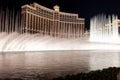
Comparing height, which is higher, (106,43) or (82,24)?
(82,24)

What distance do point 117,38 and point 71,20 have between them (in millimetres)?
23891

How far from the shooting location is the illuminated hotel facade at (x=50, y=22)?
2559 inches

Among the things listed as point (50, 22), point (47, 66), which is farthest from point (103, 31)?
point (47, 66)

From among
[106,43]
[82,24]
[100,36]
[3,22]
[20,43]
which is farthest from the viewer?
[82,24]

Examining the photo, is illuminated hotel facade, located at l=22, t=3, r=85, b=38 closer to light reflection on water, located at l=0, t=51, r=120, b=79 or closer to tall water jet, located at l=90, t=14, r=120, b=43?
tall water jet, located at l=90, t=14, r=120, b=43

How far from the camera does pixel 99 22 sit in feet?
226

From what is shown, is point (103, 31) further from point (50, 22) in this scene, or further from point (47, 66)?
point (47, 66)

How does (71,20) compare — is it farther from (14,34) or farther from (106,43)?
(14,34)

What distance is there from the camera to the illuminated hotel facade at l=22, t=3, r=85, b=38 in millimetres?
65000

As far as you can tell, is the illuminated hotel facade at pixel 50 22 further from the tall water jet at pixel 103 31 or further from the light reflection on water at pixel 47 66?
the light reflection on water at pixel 47 66

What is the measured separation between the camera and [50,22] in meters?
81.9

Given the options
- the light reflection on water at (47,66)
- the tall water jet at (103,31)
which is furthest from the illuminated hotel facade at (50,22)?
the light reflection on water at (47,66)

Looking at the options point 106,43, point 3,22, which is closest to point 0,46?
point 3,22

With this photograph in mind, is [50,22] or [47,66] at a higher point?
[50,22]
